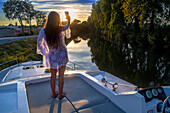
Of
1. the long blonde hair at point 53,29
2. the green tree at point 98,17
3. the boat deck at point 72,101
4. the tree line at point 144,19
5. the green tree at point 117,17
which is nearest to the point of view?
the boat deck at point 72,101

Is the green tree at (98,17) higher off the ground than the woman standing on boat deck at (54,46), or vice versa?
the green tree at (98,17)

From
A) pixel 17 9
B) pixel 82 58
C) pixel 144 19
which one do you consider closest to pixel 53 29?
pixel 82 58

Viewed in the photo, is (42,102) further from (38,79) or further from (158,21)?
(158,21)

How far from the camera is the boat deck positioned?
8.25ft

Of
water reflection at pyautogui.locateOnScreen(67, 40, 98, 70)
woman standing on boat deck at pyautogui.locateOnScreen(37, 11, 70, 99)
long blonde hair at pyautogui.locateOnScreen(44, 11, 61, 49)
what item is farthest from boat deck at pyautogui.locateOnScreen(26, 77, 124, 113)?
water reflection at pyautogui.locateOnScreen(67, 40, 98, 70)

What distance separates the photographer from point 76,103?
107 inches

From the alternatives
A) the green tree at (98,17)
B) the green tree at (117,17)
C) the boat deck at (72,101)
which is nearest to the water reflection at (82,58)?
the green tree at (117,17)

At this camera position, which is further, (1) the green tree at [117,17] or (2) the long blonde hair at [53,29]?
(1) the green tree at [117,17]

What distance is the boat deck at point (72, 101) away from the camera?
2.51 m

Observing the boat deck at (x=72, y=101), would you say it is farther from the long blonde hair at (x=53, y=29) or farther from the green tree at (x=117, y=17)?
the green tree at (x=117, y=17)

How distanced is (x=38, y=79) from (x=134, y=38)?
20024 millimetres

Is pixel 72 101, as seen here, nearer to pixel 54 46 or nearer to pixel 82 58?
pixel 54 46

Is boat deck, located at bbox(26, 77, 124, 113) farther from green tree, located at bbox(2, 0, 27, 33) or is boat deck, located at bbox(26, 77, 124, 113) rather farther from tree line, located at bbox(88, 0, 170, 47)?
green tree, located at bbox(2, 0, 27, 33)

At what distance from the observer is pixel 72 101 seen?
9.22 ft
